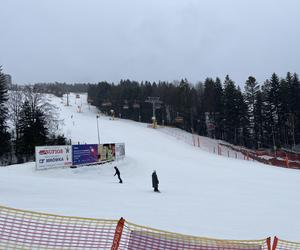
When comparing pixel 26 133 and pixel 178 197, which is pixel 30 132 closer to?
pixel 26 133

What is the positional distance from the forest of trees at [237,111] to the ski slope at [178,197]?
40.1 m

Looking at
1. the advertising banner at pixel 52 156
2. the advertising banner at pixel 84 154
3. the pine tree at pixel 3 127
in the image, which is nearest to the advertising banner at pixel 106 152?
the advertising banner at pixel 84 154

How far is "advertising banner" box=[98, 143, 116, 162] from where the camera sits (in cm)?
3406

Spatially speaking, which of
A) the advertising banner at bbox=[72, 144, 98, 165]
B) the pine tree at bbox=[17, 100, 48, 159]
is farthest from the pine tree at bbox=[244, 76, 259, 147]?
the advertising banner at bbox=[72, 144, 98, 165]

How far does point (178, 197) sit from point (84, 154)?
1305 cm

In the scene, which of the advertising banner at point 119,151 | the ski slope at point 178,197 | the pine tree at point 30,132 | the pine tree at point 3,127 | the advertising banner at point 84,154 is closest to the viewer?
the ski slope at point 178,197

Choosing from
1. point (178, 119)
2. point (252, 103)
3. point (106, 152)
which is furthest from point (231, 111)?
point (106, 152)

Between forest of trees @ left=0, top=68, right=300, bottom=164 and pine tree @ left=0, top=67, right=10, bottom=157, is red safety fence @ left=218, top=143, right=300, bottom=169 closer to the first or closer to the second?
forest of trees @ left=0, top=68, right=300, bottom=164

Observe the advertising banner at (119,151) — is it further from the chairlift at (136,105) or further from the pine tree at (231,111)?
the chairlift at (136,105)

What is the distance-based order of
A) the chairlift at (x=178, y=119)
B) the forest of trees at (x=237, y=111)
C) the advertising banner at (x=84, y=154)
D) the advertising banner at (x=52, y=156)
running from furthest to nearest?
1. the chairlift at (x=178, y=119)
2. the forest of trees at (x=237, y=111)
3. the advertising banner at (x=84, y=154)
4. the advertising banner at (x=52, y=156)

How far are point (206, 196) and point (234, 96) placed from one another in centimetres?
6027

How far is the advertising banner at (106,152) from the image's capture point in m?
34.1

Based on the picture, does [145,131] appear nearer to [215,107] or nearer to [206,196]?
[215,107]

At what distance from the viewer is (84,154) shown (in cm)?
3200
